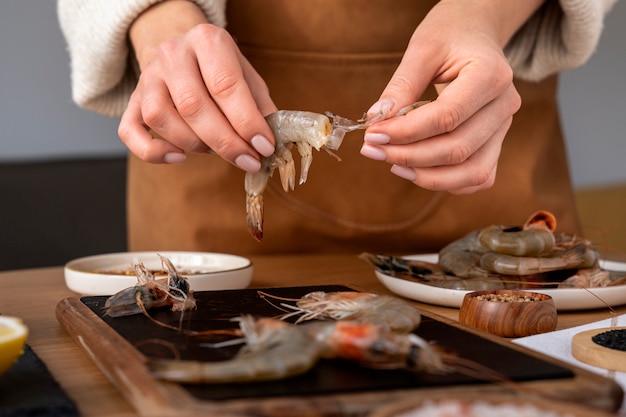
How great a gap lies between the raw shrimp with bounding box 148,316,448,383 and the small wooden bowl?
218 millimetres

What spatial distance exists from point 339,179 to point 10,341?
1008 millimetres

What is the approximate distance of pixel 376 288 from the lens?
124 centimetres

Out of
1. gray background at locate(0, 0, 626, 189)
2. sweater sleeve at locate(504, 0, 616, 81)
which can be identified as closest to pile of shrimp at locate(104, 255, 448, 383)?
sweater sleeve at locate(504, 0, 616, 81)

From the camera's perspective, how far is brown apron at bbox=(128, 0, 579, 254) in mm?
1579

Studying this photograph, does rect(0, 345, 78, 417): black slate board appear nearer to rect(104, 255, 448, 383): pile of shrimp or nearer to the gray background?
rect(104, 255, 448, 383): pile of shrimp

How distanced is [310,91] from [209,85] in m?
0.56

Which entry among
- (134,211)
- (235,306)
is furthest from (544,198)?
(235,306)

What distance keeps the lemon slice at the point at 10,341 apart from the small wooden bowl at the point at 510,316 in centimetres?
46

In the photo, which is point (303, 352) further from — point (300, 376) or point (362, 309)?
point (362, 309)

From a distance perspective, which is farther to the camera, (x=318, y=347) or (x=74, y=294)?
(x=74, y=294)

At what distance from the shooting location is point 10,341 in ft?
2.28

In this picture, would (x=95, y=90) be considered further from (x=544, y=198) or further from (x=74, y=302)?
(x=544, y=198)

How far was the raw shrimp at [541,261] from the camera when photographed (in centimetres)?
110

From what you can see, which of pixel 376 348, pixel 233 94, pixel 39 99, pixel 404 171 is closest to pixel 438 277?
pixel 404 171
